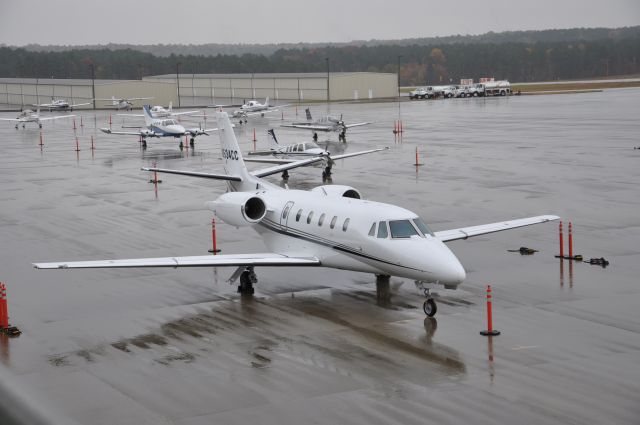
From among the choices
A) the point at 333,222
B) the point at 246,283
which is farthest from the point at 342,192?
the point at 246,283

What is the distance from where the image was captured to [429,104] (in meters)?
111

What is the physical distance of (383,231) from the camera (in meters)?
18.9

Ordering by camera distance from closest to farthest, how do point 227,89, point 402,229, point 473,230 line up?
point 402,229 < point 473,230 < point 227,89

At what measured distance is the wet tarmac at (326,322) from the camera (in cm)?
1370

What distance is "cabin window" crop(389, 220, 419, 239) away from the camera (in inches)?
738

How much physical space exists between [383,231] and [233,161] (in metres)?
8.46

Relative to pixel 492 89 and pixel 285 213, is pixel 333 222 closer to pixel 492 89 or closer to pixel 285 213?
pixel 285 213

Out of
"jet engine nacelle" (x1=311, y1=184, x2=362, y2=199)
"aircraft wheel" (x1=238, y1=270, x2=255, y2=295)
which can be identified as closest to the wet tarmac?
"aircraft wheel" (x1=238, y1=270, x2=255, y2=295)

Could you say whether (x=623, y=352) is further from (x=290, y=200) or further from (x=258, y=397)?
(x=290, y=200)

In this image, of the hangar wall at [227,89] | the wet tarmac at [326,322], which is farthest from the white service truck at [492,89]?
the wet tarmac at [326,322]

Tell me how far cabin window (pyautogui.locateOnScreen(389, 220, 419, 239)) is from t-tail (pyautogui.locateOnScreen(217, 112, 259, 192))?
7.34 m

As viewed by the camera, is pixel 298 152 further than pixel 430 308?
Yes

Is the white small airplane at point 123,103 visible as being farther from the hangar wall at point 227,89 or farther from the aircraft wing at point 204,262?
the aircraft wing at point 204,262

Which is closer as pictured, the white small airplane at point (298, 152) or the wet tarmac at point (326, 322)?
the wet tarmac at point (326, 322)
